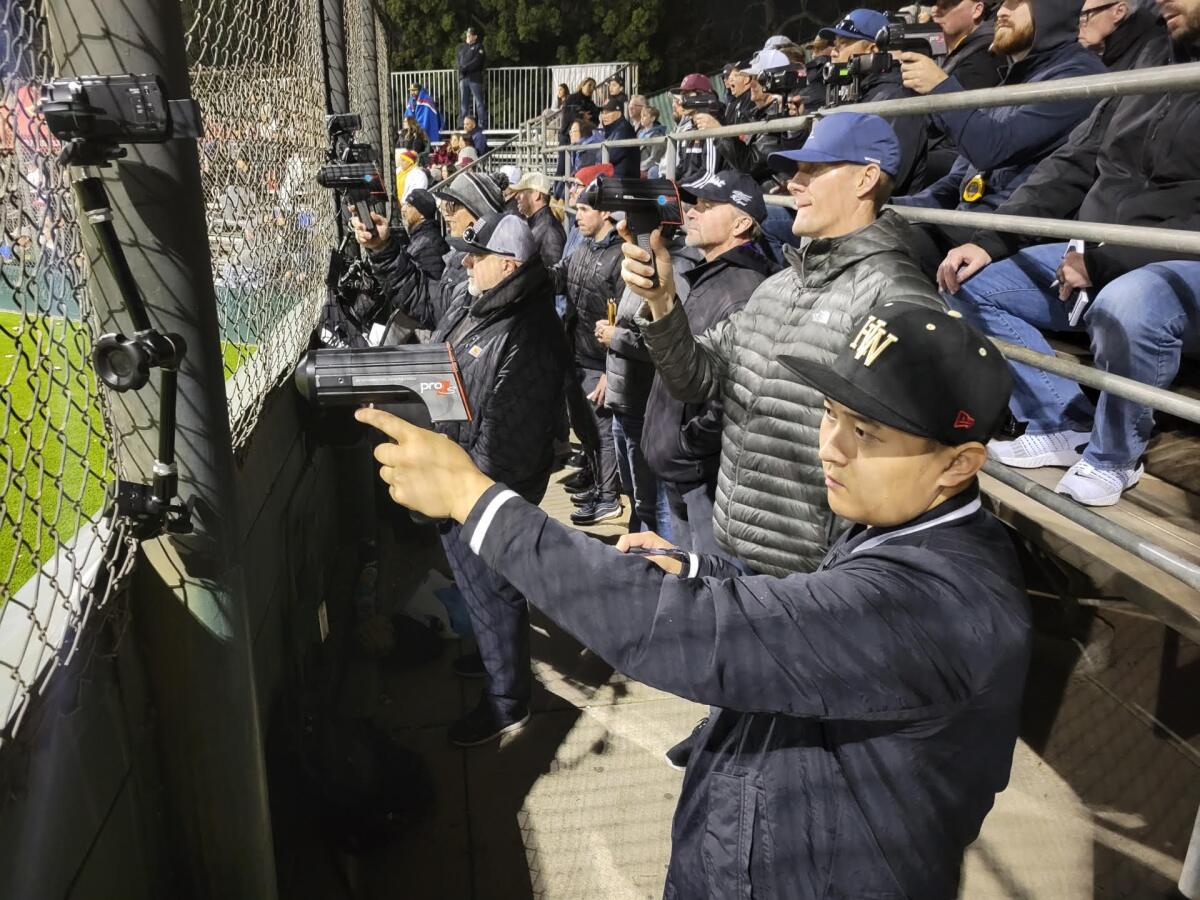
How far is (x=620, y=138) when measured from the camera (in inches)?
399

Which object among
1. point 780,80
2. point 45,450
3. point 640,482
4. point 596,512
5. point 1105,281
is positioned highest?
point 780,80

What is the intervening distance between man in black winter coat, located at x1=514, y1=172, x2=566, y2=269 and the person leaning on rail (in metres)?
6.14

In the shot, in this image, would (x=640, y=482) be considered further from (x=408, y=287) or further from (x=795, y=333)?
(x=795, y=333)

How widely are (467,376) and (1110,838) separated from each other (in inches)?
119

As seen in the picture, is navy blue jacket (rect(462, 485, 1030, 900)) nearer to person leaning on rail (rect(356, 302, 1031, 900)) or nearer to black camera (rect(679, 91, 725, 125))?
person leaning on rail (rect(356, 302, 1031, 900))

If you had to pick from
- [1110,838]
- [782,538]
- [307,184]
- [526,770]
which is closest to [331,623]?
[526,770]

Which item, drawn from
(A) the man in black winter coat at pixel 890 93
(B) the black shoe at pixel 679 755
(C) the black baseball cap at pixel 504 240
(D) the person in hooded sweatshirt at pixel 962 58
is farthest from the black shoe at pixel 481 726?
(D) the person in hooded sweatshirt at pixel 962 58

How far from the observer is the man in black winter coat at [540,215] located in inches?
293

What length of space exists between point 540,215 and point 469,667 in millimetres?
4642

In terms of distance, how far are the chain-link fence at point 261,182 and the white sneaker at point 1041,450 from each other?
262 cm

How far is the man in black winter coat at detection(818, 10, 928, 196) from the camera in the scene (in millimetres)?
4164

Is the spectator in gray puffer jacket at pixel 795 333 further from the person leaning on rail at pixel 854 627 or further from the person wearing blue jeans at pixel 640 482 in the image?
the person wearing blue jeans at pixel 640 482

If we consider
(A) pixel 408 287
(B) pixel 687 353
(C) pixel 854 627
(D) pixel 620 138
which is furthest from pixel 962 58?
(D) pixel 620 138

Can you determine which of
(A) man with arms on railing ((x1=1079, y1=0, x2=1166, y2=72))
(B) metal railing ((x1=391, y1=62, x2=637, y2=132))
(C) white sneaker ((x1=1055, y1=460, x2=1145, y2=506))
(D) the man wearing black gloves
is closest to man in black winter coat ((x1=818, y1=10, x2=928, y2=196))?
(A) man with arms on railing ((x1=1079, y1=0, x2=1166, y2=72))
